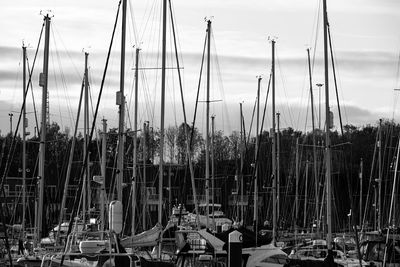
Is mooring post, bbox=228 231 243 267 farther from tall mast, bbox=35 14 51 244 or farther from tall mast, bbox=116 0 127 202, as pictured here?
tall mast, bbox=35 14 51 244

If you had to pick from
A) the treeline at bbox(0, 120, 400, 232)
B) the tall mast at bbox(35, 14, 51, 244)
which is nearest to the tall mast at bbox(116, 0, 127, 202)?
the tall mast at bbox(35, 14, 51, 244)

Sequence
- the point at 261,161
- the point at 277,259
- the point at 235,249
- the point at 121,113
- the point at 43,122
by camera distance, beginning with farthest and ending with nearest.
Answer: the point at 261,161 → the point at 43,122 → the point at 277,259 → the point at 121,113 → the point at 235,249

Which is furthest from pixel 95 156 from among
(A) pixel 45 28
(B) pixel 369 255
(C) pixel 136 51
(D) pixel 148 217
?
(B) pixel 369 255

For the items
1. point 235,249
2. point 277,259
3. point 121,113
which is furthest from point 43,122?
point 235,249

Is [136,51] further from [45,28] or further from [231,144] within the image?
[231,144]

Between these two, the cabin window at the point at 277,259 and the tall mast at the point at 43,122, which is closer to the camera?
the cabin window at the point at 277,259

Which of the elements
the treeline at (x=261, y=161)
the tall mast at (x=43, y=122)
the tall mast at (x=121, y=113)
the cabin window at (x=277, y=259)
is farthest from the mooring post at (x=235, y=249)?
the tall mast at (x=43, y=122)

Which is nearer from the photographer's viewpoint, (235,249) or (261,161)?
(235,249)

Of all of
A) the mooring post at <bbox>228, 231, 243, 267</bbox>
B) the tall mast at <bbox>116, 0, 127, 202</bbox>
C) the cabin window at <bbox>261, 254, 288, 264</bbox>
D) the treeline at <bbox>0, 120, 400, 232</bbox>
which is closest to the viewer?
the mooring post at <bbox>228, 231, 243, 267</bbox>

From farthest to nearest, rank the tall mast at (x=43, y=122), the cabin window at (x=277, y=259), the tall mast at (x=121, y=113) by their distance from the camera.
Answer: the tall mast at (x=43, y=122) < the cabin window at (x=277, y=259) < the tall mast at (x=121, y=113)

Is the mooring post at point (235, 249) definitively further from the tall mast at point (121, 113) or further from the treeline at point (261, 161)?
the treeline at point (261, 161)

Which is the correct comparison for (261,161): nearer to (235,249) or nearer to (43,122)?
(43,122)

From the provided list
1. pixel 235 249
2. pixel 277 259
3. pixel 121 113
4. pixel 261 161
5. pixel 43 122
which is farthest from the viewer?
pixel 261 161

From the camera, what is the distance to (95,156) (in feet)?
271
